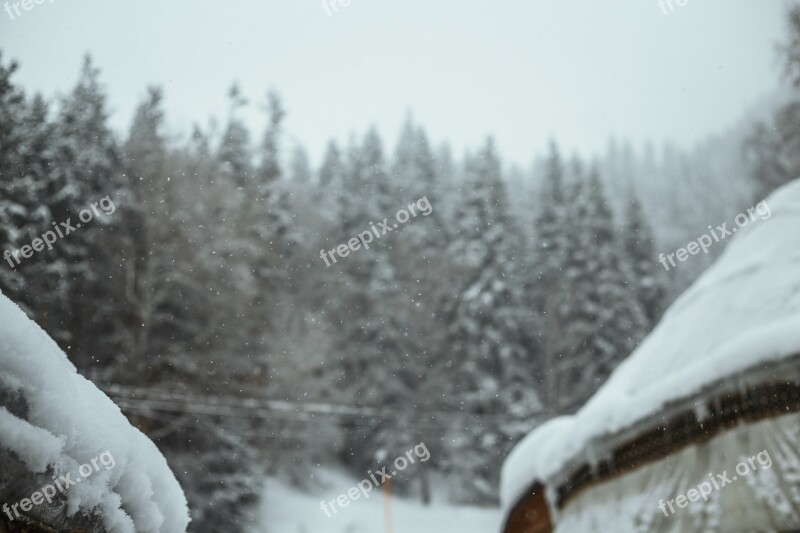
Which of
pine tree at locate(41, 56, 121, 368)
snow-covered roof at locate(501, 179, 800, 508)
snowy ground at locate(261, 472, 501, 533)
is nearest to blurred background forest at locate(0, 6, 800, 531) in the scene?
pine tree at locate(41, 56, 121, 368)

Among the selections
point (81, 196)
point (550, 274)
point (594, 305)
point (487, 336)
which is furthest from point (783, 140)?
point (81, 196)

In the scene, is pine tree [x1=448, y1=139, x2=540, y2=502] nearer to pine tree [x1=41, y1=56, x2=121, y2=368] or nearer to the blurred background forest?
the blurred background forest

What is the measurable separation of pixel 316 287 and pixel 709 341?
25.0 meters

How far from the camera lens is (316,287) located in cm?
2883

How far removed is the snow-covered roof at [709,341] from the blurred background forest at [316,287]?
5.86 meters

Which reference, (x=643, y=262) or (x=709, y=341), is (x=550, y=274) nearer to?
(x=643, y=262)

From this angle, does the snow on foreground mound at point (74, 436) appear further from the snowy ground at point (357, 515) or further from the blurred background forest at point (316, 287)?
the snowy ground at point (357, 515)

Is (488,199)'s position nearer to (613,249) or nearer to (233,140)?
(613,249)

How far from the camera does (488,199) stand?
98.9ft

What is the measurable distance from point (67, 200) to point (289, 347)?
427 inches

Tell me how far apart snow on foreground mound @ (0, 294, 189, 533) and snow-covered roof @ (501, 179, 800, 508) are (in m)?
3.41

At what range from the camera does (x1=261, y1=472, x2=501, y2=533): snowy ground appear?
18.8 metres

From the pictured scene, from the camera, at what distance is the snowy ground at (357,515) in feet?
61.7

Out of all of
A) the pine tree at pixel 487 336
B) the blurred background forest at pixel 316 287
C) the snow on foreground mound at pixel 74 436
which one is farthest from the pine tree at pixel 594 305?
the snow on foreground mound at pixel 74 436
